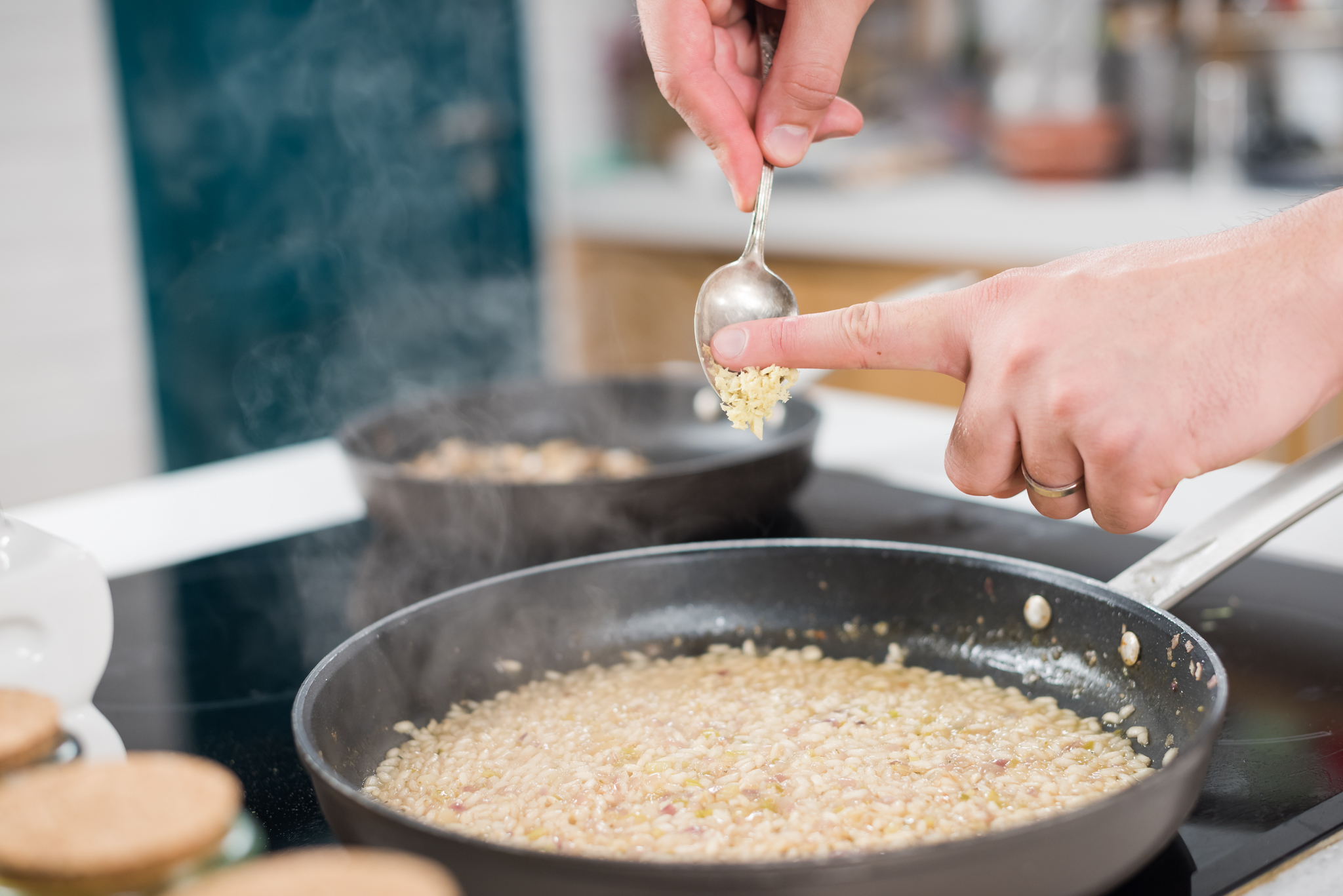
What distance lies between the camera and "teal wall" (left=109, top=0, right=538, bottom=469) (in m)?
3.95

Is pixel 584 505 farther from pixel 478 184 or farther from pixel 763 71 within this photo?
pixel 478 184

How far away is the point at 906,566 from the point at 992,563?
98 mm

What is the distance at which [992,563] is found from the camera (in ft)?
3.84

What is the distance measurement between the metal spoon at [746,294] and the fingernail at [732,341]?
15cm

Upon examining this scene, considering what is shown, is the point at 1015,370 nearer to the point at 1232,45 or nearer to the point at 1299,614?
the point at 1299,614

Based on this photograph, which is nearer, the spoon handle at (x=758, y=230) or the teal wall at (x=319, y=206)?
the spoon handle at (x=758, y=230)

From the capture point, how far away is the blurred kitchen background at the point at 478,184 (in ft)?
11.8

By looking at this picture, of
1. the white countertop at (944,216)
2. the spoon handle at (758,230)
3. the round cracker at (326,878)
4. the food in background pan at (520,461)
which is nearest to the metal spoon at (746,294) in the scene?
the spoon handle at (758,230)

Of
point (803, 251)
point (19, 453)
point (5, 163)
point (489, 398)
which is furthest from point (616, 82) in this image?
point (489, 398)

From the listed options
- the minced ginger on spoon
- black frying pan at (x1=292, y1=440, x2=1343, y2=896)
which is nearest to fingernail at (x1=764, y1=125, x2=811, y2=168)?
the minced ginger on spoon

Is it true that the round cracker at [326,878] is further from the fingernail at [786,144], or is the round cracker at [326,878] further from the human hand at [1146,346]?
the fingernail at [786,144]

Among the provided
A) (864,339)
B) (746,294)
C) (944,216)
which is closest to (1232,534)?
(864,339)

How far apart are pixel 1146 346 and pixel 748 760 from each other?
461 mm

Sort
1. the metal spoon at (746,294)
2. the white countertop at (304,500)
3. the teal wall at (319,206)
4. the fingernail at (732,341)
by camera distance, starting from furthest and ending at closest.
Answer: the teal wall at (319,206), the white countertop at (304,500), the metal spoon at (746,294), the fingernail at (732,341)
